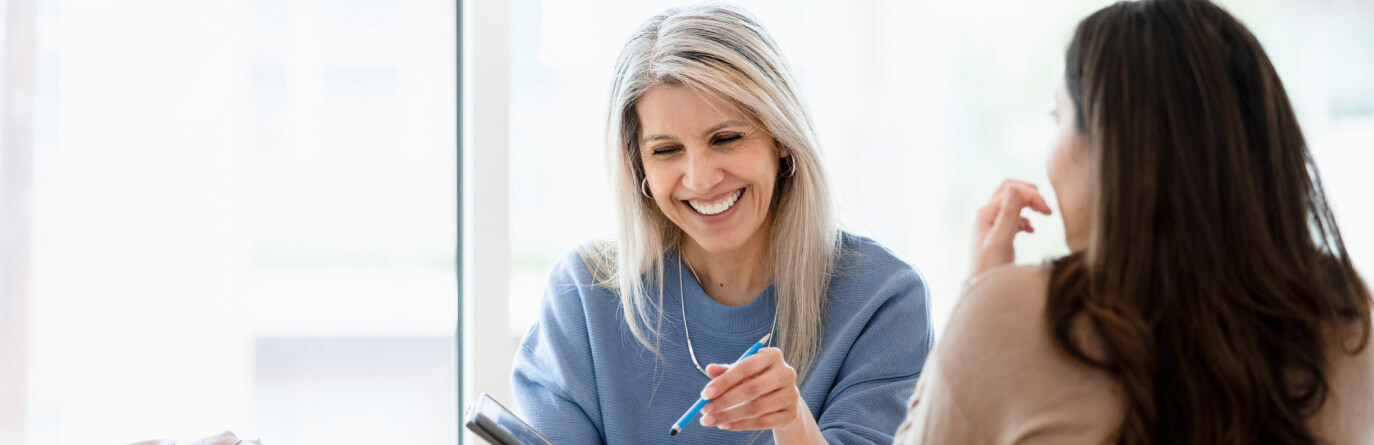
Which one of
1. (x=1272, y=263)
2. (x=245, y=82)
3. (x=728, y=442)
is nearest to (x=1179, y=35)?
(x=1272, y=263)

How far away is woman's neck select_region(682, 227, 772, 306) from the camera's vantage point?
1.45 meters

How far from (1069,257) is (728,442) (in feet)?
2.30

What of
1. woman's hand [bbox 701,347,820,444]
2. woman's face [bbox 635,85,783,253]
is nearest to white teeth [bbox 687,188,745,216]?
woman's face [bbox 635,85,783,253]

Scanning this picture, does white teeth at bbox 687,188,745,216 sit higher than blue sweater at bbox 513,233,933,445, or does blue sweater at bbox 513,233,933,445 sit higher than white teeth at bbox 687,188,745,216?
white teeth at bbox 687,188,745,216

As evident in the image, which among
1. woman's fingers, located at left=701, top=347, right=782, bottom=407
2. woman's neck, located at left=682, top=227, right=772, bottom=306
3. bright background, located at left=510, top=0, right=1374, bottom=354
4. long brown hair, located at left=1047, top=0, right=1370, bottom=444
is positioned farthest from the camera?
bright background, located at left=510, top=0, right=1374, bottom=354

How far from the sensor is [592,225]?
6.22 ft

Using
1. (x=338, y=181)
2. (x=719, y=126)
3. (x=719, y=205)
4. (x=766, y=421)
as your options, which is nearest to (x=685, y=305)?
(x=719, y=205)

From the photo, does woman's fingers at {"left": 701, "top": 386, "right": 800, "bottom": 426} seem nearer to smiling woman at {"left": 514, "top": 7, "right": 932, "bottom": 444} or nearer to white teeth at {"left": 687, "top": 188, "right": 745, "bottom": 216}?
smiling woman at {"left": 514, "top": 7, "right": 932, "bottom": 444}

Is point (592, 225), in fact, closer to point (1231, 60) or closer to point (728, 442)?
point (728, 442)

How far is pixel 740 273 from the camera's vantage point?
57.9 inches

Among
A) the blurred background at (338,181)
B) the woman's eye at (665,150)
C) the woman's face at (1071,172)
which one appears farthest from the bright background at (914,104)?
the woman's face at (1071,172)

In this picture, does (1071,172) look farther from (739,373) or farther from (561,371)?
(561,371)

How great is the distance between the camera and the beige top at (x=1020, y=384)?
0.71 m

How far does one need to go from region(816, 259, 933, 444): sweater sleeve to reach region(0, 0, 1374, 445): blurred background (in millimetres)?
231
